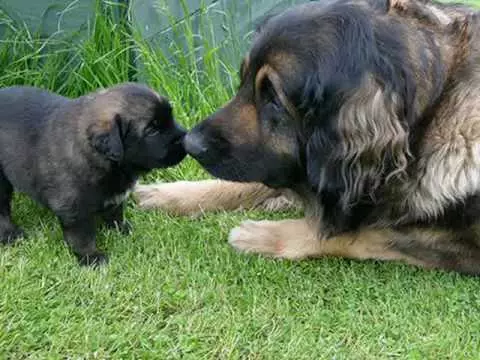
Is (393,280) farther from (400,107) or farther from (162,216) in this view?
(162,216)

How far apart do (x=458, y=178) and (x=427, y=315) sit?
0.59m

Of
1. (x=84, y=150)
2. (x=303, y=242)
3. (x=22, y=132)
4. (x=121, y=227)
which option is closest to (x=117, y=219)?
(x=121, y=227)

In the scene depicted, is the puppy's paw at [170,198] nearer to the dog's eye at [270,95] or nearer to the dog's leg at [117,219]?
the dog's leg at [117,219]

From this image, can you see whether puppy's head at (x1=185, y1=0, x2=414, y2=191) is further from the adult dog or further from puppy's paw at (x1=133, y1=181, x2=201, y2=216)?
puppy's paw at (x1=133, y1=181, x2=201, y2=216)

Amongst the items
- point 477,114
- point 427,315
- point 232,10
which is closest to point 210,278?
point 427,315

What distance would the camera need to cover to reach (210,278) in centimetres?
333

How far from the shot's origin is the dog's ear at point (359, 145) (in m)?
2.79

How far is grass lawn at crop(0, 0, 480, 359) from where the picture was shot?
2.92 metres

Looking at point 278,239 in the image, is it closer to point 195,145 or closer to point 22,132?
point 195,145

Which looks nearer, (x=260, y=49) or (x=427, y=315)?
(x=260, y=49)

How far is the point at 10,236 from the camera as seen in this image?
3.53 meters

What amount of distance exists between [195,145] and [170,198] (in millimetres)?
810

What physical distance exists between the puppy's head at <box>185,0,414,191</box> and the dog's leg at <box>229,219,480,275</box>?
0.49 m

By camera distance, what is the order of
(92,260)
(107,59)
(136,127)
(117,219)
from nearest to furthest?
Result: 1. (136,127)
2. (92,260)
3. (117,219)
4. (107,59)
